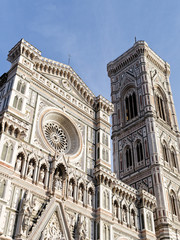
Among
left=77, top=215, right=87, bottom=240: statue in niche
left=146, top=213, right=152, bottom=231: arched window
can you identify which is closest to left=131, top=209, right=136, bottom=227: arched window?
left=146, top=213, right=152, bottom=231: arched window

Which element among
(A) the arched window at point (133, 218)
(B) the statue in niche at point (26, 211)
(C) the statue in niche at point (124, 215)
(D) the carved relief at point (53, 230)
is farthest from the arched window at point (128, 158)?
(B) the statue in niche at point (26, 211)

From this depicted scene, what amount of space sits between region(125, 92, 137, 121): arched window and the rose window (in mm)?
15217

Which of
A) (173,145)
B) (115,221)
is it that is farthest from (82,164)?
(173,145)

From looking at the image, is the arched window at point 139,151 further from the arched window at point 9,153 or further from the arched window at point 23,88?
the arched window at point 9,153

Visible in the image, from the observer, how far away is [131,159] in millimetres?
31328

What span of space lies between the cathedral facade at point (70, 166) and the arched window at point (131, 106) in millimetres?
2946

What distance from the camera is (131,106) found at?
118ft

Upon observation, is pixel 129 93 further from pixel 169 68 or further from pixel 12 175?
pixel 12 175

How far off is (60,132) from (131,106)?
54.1ft

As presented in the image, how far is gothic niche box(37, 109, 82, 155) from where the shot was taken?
1977cm

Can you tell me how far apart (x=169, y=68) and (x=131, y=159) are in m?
16.6

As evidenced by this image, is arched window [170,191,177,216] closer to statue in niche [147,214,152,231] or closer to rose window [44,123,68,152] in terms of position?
statue in niche [147,214,152,231]

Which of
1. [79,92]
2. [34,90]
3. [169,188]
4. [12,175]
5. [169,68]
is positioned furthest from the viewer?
[169,68]

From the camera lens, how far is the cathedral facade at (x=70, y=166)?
15.6m
